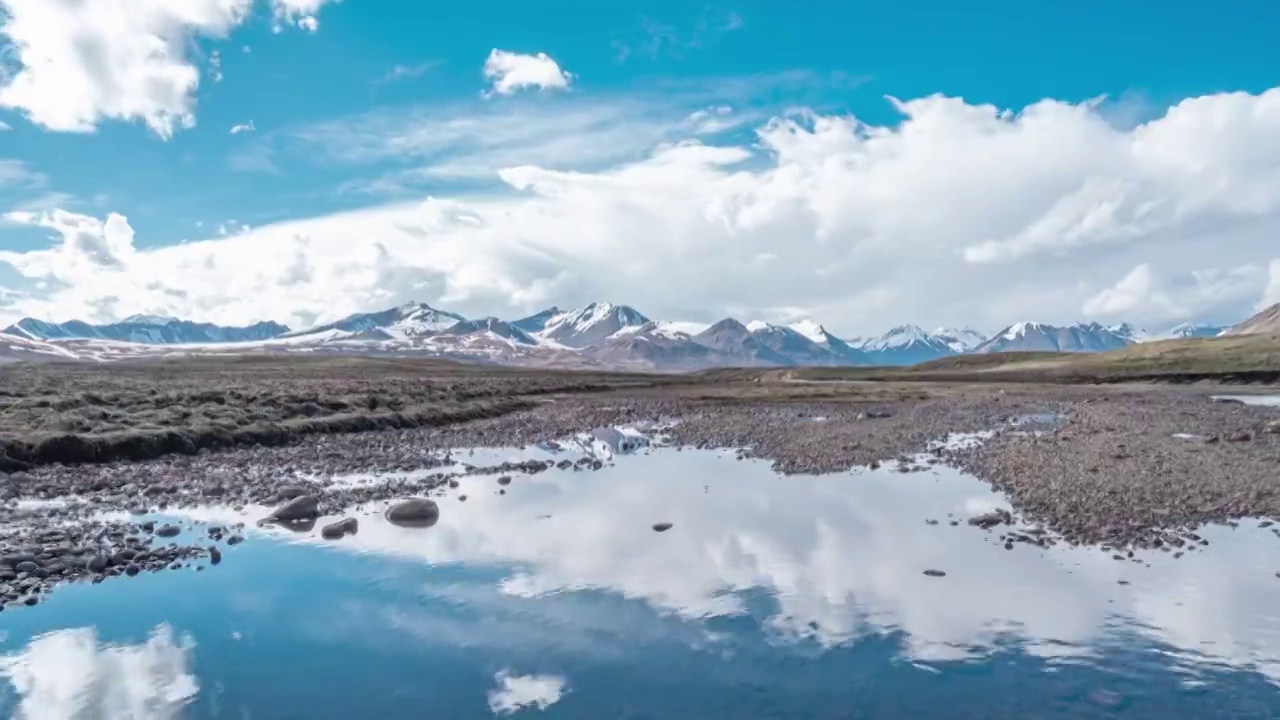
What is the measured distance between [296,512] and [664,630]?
12.1 metres

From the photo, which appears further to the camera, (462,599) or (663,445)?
(663,445)

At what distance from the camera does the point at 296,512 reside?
2105cm

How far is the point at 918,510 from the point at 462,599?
1298cm

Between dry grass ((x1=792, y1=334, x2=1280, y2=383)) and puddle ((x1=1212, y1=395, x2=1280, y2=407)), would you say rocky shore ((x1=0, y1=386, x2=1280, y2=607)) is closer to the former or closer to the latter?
puddle ((x1=1212, y1=395, x2=1280, y2=407))

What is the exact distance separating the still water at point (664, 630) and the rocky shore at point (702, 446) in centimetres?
125

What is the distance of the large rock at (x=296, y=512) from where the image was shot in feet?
68.4

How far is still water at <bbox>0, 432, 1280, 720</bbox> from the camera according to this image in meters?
10.6

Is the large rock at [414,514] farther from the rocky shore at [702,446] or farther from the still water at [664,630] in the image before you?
the still water at [664,630]

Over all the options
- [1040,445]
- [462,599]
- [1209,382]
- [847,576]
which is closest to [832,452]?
[1040,445]

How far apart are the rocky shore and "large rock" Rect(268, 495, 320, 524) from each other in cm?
Answer: 4

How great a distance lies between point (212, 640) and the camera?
12641 mm

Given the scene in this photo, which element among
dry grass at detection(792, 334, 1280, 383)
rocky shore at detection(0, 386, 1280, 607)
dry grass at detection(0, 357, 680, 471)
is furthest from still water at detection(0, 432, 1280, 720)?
dry grass at detection(792, 334, 1280, 383)

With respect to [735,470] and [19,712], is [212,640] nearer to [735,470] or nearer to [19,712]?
[19,712]

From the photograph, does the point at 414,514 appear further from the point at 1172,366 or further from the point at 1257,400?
the point at 1172,366
